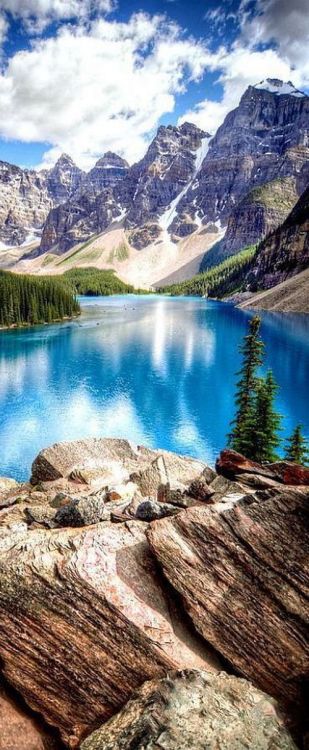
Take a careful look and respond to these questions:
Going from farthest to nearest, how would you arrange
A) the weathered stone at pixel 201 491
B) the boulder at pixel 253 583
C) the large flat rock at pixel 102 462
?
1. the large flat rock at pixel 102 462
2. the weathered stone at pixel 201 491
3. the boulder at pixel 253 583

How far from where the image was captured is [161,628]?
11430mm

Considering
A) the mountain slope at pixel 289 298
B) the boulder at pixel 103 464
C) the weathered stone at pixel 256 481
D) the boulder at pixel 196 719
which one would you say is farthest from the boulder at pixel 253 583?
the mountain slope at pixel 289 298

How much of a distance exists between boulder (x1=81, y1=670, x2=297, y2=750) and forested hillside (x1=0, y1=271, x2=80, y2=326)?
14624cm

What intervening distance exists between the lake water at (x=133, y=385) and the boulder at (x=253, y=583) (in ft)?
103

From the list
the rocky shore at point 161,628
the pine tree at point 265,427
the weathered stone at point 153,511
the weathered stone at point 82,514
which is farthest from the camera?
the pine tree at point 265,427

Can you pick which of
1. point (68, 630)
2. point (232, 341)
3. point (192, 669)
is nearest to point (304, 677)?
point (192, 669)

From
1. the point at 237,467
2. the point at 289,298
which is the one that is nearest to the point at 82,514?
the point at 237,467

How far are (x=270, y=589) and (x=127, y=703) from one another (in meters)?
5.01

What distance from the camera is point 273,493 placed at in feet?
41.4

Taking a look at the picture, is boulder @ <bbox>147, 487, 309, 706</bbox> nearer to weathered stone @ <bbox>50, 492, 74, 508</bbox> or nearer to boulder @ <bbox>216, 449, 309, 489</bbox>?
boulder @ <bbox>216, 449, 309, 489</bbox>

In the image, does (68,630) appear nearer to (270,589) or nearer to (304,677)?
(270,589)

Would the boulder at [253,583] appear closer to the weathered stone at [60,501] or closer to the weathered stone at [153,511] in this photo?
the weathered stone at [153,511]

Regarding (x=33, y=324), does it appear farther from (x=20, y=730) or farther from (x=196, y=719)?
(x=196, y=719)

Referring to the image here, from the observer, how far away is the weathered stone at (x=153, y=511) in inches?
583
